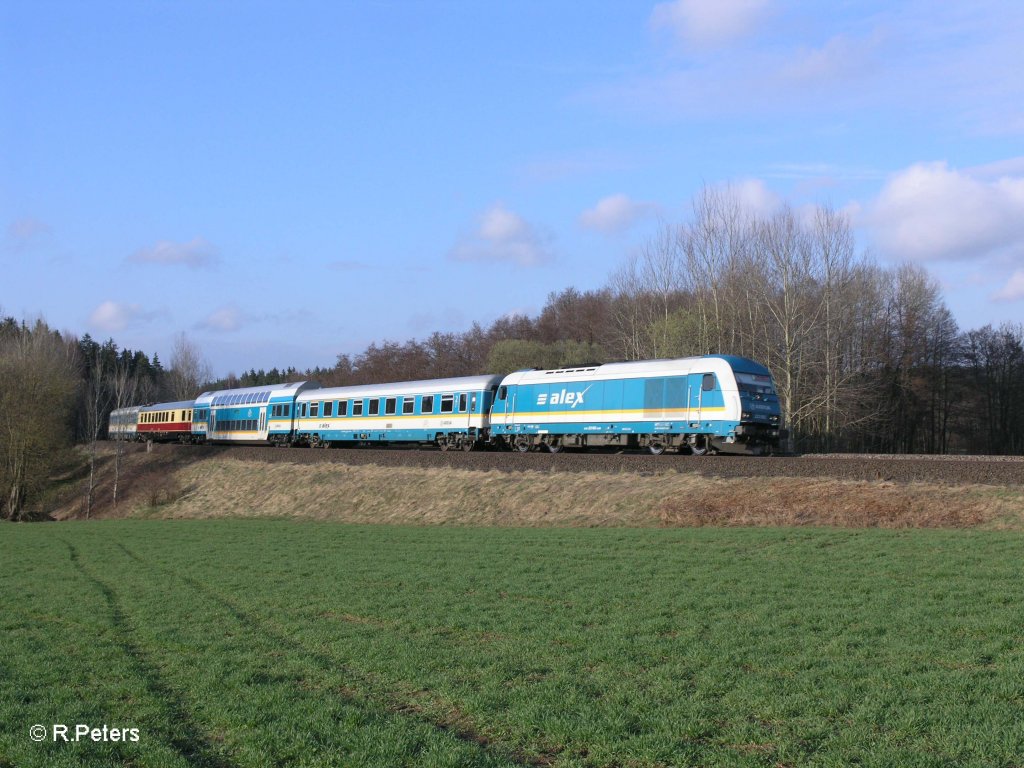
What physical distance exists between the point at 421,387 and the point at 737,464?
18.4 m

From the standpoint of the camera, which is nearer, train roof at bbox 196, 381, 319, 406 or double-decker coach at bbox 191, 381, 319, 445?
double-decker coach at bbox 191, 381, 319, 445

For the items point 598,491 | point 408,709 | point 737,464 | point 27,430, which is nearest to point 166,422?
point 27,430

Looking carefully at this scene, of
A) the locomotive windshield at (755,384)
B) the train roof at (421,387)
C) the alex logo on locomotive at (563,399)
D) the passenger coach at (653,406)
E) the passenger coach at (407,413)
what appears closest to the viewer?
the locomotive windshield at (755,384)

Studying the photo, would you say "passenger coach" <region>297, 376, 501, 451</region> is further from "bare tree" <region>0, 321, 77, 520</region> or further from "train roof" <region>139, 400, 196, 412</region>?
"train roof" <region>139, 400, 196, 412</region>

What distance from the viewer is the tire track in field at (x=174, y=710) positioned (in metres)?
6.78

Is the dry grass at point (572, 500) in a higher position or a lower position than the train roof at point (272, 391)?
lower

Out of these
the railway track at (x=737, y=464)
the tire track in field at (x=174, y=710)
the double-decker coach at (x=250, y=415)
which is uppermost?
the double-decker coach at (x=250, y=415)

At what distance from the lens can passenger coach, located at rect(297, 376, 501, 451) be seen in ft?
122

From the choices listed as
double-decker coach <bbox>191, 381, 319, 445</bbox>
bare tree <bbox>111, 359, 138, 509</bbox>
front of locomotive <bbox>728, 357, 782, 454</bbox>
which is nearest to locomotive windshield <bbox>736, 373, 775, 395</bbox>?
front of locomotive <bbox>728, 357, 782, 454</bbox>

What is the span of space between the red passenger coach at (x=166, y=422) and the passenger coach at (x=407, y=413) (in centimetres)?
2033

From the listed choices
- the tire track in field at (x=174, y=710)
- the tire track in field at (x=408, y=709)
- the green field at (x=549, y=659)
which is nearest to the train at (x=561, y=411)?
the green field at (x=549, y=659)

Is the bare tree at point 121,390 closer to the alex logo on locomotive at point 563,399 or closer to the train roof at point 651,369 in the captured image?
the alex logo on locomotive at point 563,399

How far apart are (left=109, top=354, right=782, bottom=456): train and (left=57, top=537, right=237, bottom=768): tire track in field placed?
62.4 feet

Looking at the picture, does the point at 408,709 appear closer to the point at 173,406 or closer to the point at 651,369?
the point at 651,369
